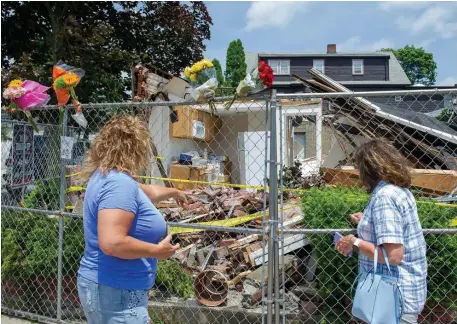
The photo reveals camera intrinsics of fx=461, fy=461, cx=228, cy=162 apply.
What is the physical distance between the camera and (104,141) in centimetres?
243

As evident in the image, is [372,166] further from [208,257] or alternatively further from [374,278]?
[208,257]

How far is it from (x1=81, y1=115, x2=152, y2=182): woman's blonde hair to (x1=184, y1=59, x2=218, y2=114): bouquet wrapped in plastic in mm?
1095

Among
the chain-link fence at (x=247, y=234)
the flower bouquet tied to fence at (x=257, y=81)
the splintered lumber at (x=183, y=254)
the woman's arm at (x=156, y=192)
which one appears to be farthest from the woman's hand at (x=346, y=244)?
the splintered lumber at (x=183, y=254)

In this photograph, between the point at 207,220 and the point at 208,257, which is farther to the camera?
the point at 207,220

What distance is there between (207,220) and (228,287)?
1891mm

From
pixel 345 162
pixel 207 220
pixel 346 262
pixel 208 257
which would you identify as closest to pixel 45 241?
pixel 208 257

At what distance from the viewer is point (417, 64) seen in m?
71.6

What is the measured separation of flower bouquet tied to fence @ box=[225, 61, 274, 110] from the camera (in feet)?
10.8

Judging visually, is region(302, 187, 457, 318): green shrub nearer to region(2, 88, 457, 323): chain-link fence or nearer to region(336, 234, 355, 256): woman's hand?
region(2, 88, 457, 323): chain-link fence

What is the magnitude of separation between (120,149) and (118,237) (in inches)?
19.7

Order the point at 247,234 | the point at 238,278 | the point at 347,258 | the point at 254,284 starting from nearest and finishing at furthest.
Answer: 1. the point at 347,258
2. the point at 254,284
3. the point at 238,278
4. the point at 247,234

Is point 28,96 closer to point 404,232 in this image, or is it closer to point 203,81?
point 203,81

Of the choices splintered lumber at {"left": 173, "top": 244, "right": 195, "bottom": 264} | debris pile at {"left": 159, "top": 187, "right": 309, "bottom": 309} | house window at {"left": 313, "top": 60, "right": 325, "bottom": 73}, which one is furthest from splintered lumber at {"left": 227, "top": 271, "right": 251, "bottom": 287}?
Result: house window at {"left": 313, "top": 60, "right": 325, "bottom": 73}

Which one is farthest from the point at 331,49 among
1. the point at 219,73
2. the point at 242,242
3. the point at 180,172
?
the point at 242,242
